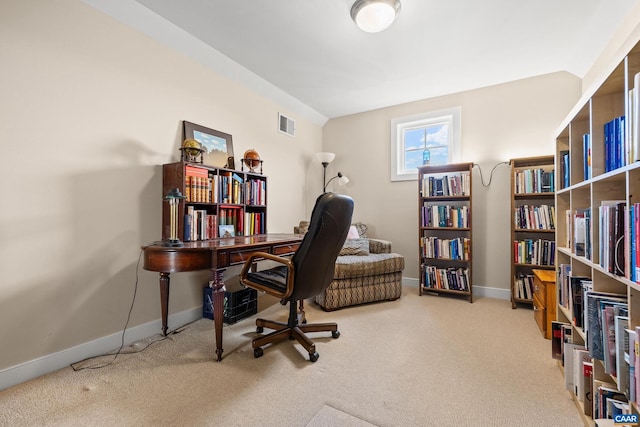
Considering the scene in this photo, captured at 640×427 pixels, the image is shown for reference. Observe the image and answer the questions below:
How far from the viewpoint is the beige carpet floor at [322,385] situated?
4.39 feet

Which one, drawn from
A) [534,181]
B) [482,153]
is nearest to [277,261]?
[534,181]

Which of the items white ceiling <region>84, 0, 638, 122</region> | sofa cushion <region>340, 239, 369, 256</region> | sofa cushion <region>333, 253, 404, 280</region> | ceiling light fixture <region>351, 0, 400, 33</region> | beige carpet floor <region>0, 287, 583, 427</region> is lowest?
beige carpet floor <region>0, 287, 583, 427</region>

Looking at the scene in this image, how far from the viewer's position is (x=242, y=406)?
1416 mm

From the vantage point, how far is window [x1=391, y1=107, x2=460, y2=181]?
3590mm

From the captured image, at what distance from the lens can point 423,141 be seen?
12.7 feet

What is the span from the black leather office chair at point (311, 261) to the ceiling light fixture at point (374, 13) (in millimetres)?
1355

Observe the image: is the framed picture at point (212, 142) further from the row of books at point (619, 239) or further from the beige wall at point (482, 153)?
the row of books at point (619, 239)

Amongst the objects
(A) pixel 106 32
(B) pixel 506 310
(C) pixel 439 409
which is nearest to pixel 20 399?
(C) pixel 439 409

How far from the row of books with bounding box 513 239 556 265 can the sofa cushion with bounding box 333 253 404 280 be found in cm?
125

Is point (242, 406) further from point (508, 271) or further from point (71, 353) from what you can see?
point (508, 271)

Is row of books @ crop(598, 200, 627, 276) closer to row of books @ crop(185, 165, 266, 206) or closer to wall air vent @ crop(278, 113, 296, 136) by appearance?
row of books @ crop(185, 165, 266, 206)

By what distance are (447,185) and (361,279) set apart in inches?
62.0

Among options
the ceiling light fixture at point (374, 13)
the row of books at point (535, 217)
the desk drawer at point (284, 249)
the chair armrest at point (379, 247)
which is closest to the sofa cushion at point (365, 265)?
the chair armrest at point (379, 247)

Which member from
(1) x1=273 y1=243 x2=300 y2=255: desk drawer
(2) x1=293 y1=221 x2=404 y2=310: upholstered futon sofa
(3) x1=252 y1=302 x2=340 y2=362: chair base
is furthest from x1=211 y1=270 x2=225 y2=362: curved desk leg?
(2) x1=293 y1=221 x2=404 y2=310: upholstered futon sofa
